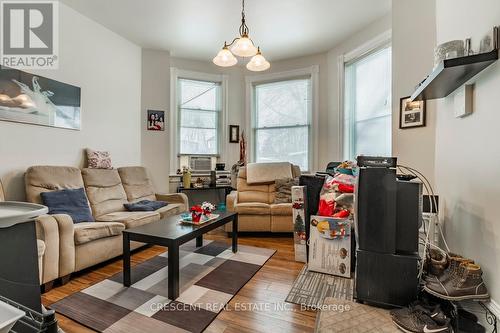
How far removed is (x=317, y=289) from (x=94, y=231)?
80.1 inches

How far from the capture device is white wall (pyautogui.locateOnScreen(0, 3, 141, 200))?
252 centimetres

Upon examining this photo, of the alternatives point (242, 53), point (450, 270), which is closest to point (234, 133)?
point (242, 53)

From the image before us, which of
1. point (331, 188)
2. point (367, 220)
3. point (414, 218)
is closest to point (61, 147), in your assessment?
point (331, 188)

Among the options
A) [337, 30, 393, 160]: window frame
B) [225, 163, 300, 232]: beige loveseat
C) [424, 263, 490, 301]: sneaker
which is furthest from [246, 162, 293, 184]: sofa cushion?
[424, 263, 490, 301]: sneaker

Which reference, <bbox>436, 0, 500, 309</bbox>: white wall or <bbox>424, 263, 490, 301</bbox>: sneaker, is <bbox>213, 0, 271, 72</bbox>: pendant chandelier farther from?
<bbox>424, 263, 490, 301</bbox>: sneaker

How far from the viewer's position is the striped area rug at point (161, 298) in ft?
5.28

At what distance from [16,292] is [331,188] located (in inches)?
89.9

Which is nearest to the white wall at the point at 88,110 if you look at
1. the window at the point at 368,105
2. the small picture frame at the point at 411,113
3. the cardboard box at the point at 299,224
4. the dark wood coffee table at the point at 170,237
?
the dark wood coffee table at the point at 170,237

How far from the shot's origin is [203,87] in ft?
15.5

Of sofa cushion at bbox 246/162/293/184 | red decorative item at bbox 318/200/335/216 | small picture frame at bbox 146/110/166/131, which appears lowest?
red decorative item at bbox 318/200/335/216

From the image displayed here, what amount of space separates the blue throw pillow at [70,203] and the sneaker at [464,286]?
2.97 metres

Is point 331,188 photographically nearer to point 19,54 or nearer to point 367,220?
point 367,220

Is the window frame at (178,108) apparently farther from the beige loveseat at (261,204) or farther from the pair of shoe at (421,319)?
the pair of shoe at (421,319)

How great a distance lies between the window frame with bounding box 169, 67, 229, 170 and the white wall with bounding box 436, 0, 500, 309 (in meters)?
3.48
